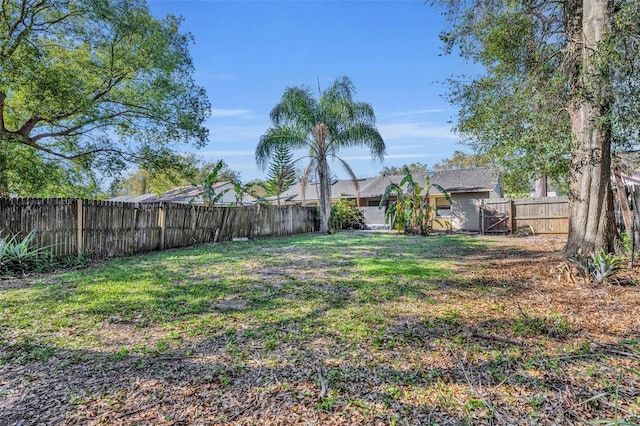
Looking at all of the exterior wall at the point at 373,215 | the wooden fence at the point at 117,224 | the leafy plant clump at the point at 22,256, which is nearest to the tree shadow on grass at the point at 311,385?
the leafy plant clump at the point at 22,256

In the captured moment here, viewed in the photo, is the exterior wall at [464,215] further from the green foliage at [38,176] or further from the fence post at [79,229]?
the green foliage at [38,176]

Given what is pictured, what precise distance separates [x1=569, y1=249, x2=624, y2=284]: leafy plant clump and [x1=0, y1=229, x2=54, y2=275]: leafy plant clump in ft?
29.1

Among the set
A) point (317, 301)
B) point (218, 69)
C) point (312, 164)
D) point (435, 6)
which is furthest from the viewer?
point (312, 164)

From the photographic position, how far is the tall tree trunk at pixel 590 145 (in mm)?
5032

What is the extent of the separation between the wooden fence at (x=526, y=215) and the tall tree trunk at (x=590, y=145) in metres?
8.17

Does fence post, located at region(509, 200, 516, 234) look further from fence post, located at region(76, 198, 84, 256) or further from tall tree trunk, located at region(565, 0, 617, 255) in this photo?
fence post, located at region(76, 198, 84, 256)

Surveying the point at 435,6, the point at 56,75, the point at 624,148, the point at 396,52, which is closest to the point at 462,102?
the point at 435,6

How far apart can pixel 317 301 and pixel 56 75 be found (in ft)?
32.0

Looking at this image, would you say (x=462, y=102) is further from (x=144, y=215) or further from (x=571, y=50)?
(x=144, y=215)

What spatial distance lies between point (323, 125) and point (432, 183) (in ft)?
33.0

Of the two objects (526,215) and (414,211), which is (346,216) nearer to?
(414,211)

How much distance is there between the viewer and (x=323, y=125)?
15.4m

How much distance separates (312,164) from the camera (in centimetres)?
1608

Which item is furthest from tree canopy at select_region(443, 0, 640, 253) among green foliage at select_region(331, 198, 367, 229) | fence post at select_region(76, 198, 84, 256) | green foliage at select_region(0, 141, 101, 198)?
green foliage at select_region(0, 141, 101, 198)
